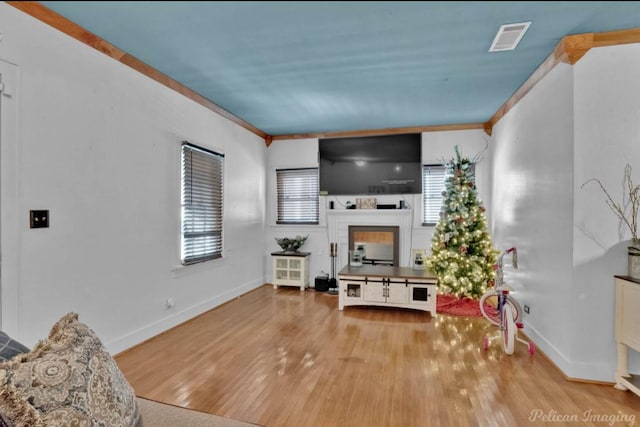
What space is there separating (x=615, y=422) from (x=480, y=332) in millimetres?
1508

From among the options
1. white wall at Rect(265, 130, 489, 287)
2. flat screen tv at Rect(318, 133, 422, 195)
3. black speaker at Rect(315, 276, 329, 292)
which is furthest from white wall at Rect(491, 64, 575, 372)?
black speaker at Rect(315, 276, 329, 292)

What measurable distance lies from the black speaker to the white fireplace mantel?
0.37 meters

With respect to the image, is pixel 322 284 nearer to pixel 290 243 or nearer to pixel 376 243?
pixel 290 243

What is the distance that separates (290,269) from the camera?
18.0 feet

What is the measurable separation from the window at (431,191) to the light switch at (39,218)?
16.2 feet

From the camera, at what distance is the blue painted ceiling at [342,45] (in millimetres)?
2189

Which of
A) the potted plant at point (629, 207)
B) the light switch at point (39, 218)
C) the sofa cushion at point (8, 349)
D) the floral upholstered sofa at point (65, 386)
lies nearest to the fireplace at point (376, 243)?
the potted plant at point (629, 207)

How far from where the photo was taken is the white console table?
4.09 metres

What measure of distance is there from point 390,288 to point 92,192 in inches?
140

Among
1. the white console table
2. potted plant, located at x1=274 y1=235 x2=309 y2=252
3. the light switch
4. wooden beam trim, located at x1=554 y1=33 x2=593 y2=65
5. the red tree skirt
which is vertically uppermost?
wooden beam trim, located at x1=554 y1=33 x2=593 y2=65

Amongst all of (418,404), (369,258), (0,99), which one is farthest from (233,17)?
(369,258)

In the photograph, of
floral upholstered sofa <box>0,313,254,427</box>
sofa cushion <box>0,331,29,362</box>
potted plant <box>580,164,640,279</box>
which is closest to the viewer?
floral upholstered sofa <box>0,313,254,427</box>

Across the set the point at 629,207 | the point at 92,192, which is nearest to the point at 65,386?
the point at 92,192

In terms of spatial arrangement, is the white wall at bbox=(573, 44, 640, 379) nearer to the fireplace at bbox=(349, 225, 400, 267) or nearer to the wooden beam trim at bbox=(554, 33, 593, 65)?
the wooden beam trim at bbox=(554, 33, 593, 65)
